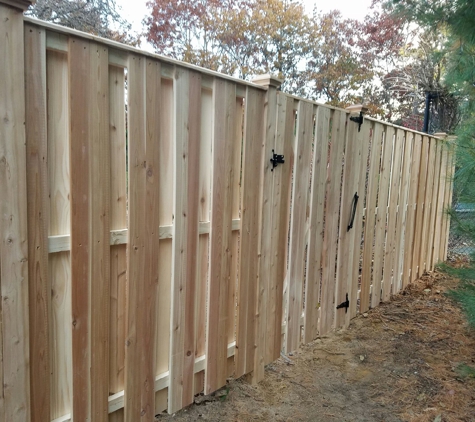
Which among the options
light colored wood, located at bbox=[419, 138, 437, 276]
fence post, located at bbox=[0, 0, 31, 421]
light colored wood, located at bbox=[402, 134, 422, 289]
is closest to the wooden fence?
fence post, located at bbox=[0, 0, 31, 421]

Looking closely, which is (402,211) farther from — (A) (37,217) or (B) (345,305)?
(A) (37,217)

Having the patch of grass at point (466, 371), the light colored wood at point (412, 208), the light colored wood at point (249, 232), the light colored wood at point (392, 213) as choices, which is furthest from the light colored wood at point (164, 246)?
the light colored wood at point (412, 208)

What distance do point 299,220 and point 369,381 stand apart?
1262 mm

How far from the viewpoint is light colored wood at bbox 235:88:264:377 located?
2234 millimetres

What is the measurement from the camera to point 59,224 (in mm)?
1458

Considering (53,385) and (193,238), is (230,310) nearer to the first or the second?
(193,238)

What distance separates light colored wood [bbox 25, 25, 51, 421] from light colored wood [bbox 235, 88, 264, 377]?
1.15 meters

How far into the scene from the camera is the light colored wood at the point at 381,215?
370 cm

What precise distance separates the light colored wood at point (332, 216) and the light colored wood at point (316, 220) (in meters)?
0.08

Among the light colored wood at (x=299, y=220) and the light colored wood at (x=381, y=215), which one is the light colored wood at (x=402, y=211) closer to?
the light colored wood at (x=381, y=215)

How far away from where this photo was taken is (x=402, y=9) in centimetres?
289

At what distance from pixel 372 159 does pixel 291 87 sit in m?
5.92

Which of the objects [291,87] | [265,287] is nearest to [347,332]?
[265,287]

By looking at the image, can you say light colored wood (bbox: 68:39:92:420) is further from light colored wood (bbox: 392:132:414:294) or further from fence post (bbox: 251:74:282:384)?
light colored wood (bbox: 392:132:414:294)
